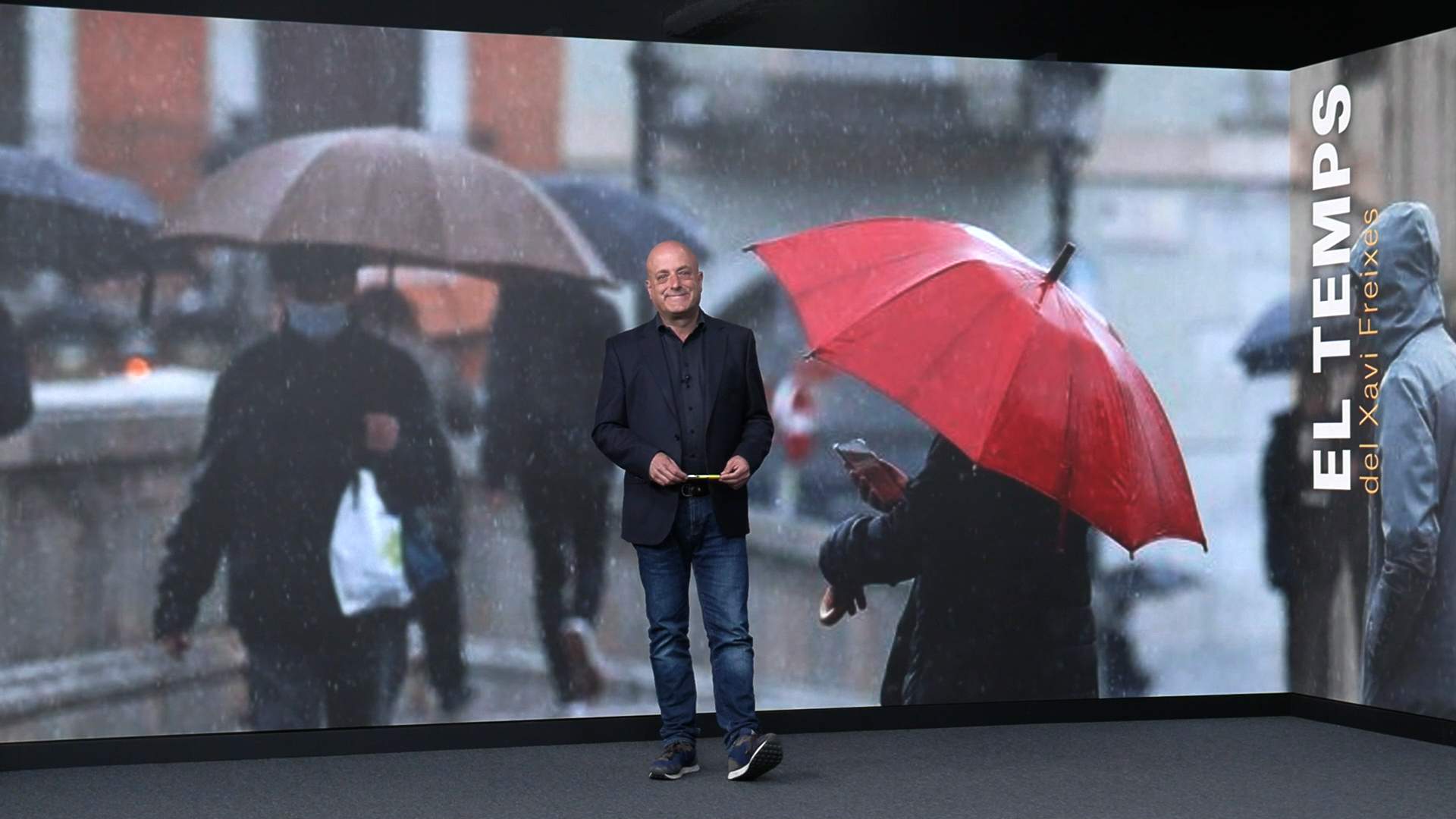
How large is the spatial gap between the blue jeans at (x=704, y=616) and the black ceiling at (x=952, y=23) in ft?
6.04

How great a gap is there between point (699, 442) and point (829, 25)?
182cm

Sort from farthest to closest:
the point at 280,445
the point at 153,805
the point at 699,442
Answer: the point at 280,445
the point at 699,442
the point at 153,805

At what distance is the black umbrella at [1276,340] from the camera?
247 inches

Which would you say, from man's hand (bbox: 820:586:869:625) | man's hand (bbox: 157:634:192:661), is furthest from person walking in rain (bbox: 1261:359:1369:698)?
man's hand (bbox: 157:634:192:661)

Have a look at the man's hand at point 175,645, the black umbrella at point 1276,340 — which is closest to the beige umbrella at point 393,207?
the man's hand at point 175,645

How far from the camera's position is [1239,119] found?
6.29 meters

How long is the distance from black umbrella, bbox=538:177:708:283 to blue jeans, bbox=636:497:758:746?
1118 mm

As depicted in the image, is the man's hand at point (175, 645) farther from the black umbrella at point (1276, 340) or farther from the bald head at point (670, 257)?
the black umbrella at point (1276, 340)

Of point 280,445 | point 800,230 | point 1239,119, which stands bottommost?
point 280,445

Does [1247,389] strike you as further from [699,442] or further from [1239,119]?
[699,442]

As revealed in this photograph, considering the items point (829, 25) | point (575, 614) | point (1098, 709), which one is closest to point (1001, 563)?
point (1098, 709)

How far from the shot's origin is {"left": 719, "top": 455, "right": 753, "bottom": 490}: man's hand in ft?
15.9

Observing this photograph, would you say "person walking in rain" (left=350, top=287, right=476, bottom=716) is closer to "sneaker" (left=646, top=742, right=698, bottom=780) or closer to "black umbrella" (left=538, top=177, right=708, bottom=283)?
"black umbrella" (left=538, top=177, right=708, bottom=283)

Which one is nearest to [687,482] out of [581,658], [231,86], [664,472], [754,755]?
[664,472]
